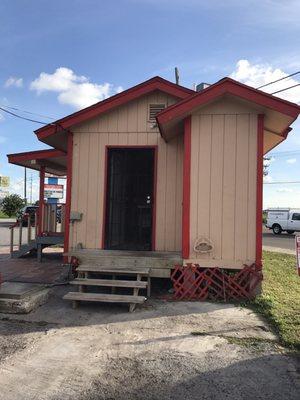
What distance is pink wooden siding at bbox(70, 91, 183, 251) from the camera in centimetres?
920

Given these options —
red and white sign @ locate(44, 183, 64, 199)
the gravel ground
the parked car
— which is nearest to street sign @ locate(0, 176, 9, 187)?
the parked car

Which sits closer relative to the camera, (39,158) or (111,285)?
(111,285)

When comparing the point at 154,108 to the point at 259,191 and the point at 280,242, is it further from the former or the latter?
the point at 280,242

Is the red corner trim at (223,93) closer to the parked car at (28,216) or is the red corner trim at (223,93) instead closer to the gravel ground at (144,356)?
the gravel ground at (144,356)

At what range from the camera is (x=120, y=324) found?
20.3ft

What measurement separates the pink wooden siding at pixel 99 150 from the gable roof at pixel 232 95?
1.31 m

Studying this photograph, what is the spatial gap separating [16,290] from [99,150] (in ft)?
11.4

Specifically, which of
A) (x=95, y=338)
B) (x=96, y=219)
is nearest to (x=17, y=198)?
(x=96, y=219)

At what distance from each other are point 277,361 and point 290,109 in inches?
172

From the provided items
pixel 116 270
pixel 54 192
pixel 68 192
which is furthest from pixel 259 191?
pixel 54 192

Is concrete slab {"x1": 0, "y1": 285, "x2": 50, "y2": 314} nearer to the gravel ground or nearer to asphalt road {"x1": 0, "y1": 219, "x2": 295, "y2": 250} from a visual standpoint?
the gravel ground

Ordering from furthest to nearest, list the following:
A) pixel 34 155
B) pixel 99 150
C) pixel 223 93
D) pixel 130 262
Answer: pixel 34 155 → pixel 99 150 → pixel 130 262 → pixel 223 93

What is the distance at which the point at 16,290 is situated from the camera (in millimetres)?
7160

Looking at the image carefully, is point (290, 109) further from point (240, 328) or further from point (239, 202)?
point (240, 328)
